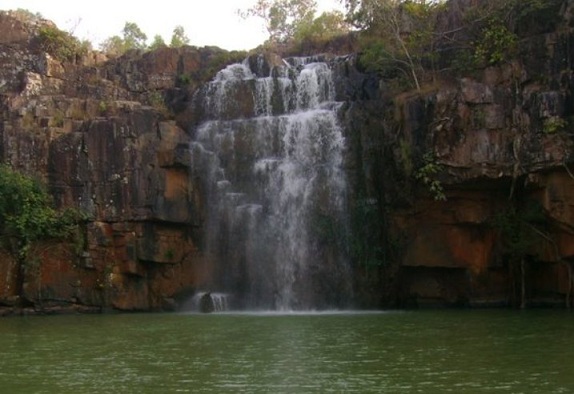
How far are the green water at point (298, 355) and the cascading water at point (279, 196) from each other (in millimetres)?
5928

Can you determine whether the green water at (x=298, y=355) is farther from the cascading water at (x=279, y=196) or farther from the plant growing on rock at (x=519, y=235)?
the cascading water at (x=279, y=196)

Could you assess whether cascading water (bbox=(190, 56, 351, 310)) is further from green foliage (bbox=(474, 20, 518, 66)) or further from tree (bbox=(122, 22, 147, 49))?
tree (bbox=(122, 22, 147, 49))

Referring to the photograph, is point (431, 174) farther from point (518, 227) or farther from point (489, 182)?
point (518, 227)

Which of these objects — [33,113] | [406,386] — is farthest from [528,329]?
[33,113]

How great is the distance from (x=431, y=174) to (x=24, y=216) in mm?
15422

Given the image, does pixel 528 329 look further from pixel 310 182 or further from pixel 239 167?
pixel 239 167

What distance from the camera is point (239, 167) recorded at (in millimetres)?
32312

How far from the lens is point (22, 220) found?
29.5 m

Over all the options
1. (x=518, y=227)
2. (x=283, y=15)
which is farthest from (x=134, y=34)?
(x=518, y=227)

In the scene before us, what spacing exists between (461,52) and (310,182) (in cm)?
803

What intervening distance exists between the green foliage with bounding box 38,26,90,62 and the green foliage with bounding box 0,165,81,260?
8499 mm

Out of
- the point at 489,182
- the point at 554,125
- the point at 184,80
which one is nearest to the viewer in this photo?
the point at 554,125

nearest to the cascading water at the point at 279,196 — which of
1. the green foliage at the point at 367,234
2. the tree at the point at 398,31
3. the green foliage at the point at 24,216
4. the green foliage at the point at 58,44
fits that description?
the green foliage at the point at 367,234

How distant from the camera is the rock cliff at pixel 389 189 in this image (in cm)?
2778
